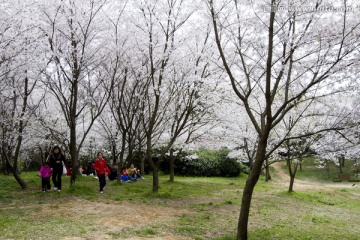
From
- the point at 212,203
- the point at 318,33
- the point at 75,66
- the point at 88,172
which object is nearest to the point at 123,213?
the point at 212,203

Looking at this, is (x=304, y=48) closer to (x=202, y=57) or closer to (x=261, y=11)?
(x=261, y=11)

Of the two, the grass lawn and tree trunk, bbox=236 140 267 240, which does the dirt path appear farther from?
tree trunk, bbox=236 140 267 240

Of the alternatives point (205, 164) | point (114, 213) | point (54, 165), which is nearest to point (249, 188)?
point (114, 213)

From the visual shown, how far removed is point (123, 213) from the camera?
353 inches

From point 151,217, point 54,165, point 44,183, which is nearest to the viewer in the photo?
point 151,217

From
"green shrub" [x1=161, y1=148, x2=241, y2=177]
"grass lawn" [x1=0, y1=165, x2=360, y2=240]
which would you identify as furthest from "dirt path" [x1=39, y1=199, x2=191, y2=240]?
"green shrub" [x1=161, y1=148, x2=241, y2=177]

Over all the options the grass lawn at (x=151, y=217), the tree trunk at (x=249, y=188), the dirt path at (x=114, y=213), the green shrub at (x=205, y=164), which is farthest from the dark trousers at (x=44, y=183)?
the green shrub at (x=205, y=164)

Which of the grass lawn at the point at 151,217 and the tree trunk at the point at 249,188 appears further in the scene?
the grass lawn at the point at 151,217

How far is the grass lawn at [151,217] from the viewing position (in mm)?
7105

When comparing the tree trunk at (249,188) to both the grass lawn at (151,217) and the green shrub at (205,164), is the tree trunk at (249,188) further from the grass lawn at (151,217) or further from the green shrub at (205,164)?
the green shrub at (205,164)

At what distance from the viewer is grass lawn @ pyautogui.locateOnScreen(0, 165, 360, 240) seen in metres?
7.11

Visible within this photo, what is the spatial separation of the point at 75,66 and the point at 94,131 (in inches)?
523

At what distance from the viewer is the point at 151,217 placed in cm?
880

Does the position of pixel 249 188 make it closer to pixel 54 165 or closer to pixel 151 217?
pixel 151 217
